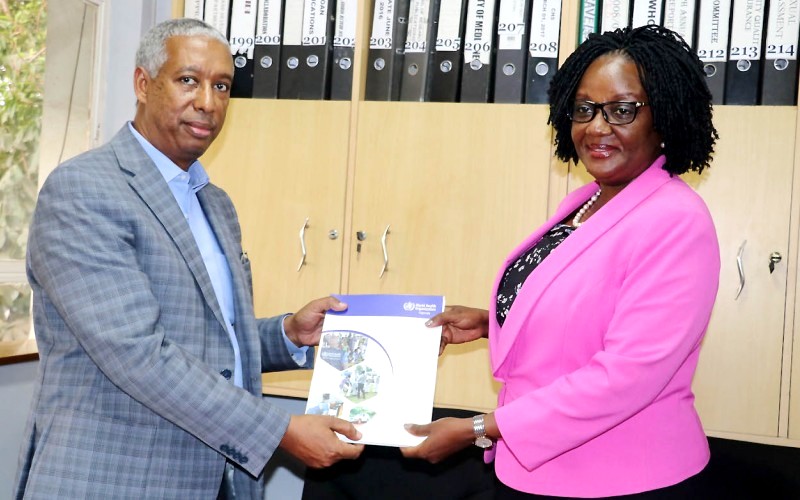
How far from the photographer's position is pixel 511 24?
2305mm

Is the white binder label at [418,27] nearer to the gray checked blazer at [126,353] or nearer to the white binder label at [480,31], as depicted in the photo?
the white binder label at [480,31]

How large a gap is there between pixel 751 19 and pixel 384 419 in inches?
57.5

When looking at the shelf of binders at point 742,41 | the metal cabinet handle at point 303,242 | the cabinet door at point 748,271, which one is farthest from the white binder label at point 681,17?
the metal cabinet handle at point 303,242

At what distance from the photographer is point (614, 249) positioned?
144 cm

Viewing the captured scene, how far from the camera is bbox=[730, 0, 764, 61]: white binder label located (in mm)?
2137

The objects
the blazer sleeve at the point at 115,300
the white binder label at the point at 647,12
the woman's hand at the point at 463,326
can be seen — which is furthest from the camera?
the white binder label at the point at 647,12

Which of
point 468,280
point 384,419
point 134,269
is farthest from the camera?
point 468,280

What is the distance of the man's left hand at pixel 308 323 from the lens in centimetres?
191

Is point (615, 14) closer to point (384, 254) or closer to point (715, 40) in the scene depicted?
point (715, 40)

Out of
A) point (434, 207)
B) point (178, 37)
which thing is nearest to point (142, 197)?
point (178, 37)

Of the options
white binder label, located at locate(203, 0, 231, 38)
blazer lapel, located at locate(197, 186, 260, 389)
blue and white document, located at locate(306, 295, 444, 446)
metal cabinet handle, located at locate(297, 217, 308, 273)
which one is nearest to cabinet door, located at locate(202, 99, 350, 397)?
metal cabinet handle, located at locate(297, 217, 308, 273)

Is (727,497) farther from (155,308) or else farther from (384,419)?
(155,308)

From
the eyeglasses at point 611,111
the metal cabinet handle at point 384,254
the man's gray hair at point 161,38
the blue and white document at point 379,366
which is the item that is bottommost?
the blue and white document at point 379,366

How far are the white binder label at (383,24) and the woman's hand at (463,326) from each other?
0.92 meters
